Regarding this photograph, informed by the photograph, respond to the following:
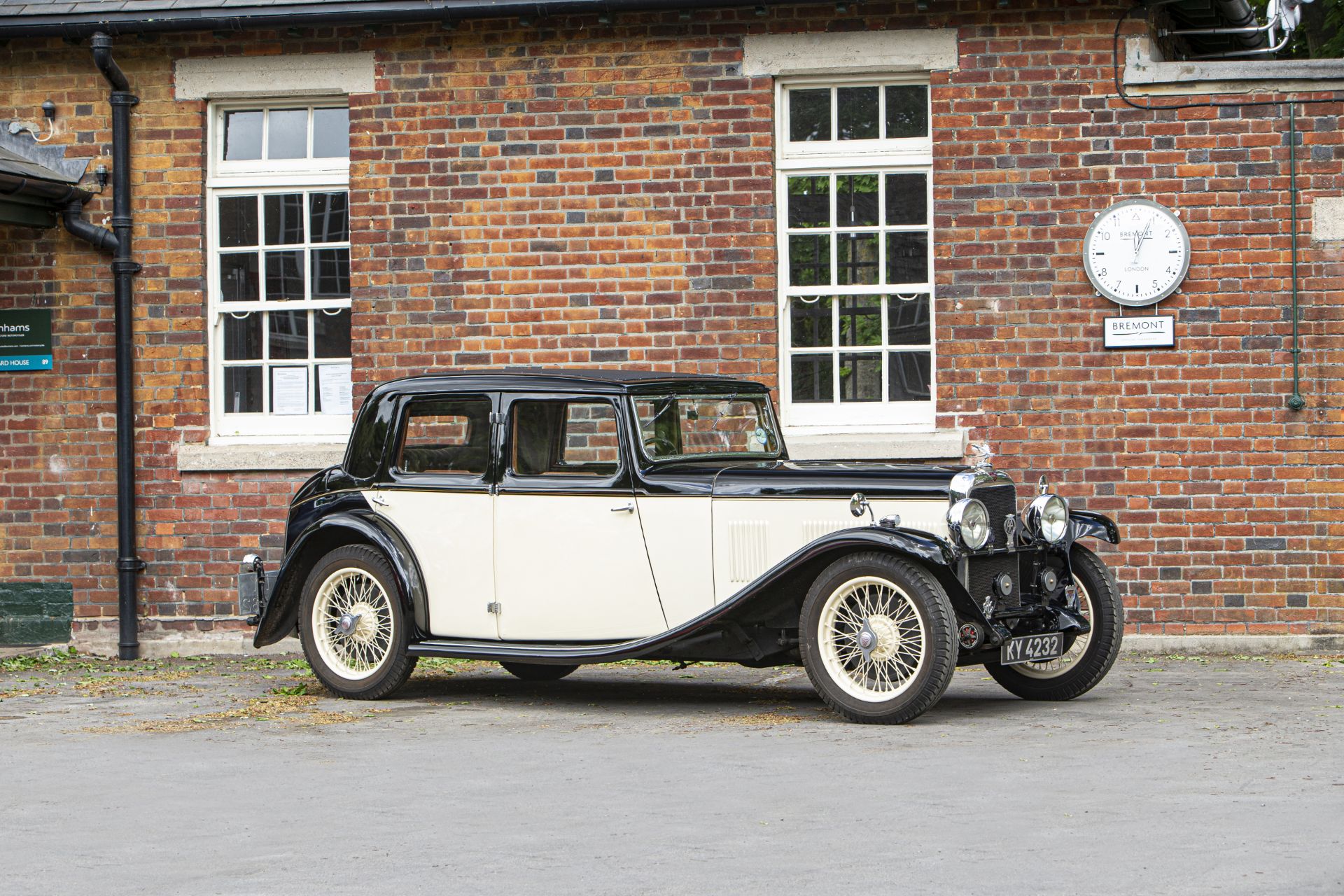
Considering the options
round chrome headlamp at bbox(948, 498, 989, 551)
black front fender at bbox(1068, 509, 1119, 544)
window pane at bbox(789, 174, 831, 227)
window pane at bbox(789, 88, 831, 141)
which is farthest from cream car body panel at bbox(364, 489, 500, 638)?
window pane at bbox(789, 88, 831, 141)

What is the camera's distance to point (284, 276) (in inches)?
463

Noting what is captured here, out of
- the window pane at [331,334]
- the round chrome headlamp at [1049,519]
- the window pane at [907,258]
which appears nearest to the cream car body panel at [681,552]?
the round chrome headlamp at [1049,519]

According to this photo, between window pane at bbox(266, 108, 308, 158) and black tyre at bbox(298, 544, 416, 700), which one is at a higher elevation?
window pane at bbox(266, 108, 308, 158)

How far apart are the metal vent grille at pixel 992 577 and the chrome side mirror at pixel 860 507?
0.47 meters

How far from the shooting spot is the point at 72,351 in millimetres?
11617

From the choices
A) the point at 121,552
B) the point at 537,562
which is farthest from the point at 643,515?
the point at 121,552

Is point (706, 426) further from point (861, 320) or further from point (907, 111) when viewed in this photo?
point (907, 111)

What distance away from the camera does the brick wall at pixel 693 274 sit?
10.5m

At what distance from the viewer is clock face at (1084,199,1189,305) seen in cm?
1055

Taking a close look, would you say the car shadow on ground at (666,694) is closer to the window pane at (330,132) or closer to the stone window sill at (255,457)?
the stone window sill at (255,457)

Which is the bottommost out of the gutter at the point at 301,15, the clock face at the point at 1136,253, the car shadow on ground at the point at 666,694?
the car shadow on ground at the point at 666,694

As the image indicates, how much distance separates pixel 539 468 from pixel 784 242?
3.29m

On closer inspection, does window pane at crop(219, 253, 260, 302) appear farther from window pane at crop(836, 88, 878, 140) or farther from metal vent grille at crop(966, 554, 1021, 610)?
metal vent grille at crop(966, 554, 1021, 610)

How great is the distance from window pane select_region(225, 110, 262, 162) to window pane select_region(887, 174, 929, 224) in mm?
4306
